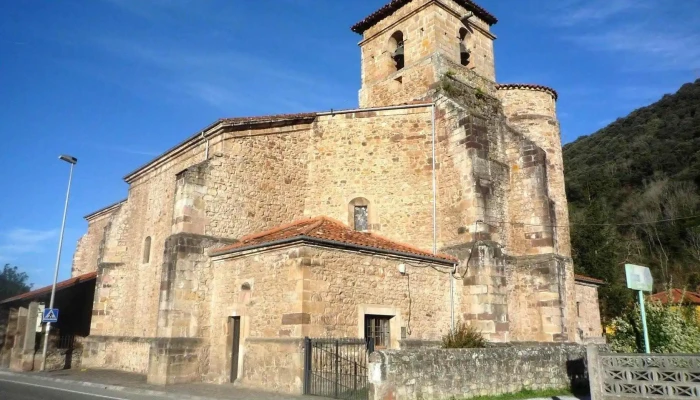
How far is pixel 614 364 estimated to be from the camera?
30.0 feet

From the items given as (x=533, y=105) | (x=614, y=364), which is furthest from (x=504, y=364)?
(x=533, y=105)

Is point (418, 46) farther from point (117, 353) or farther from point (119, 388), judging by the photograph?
point (117, 353)

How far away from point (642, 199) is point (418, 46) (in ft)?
116

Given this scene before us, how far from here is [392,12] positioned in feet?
76.1

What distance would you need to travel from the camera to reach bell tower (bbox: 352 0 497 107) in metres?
20.8

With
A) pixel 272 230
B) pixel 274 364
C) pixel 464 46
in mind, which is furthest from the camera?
pixel 464 46

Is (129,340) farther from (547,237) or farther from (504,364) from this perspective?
(547,237)

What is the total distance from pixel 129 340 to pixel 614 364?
16.7 m

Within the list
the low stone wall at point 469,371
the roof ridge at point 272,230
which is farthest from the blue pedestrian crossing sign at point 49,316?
the low stone wall at point 469,371

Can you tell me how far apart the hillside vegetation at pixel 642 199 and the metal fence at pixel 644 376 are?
2469 cm

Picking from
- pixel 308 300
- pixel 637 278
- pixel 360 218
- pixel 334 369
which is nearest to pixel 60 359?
pixel 360 218

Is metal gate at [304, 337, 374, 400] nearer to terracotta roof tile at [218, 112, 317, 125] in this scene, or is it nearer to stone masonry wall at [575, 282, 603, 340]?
terracotta roof tile at [218, 112, 317, 125]

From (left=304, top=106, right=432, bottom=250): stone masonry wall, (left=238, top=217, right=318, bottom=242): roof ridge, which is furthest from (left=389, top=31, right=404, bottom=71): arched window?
(left=238, top=217, right=318, bottom=242): roof ridge

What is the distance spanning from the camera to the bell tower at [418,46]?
20.8 metres
